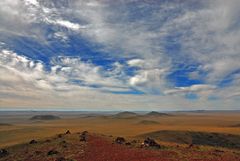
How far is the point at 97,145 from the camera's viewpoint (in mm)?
34781

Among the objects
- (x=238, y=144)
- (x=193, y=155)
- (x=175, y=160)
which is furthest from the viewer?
(x=238, y=144)

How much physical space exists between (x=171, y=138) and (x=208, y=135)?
12.7 m

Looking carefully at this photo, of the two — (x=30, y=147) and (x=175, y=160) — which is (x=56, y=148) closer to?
(x=30, y=147)

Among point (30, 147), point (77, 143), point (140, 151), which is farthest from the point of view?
point (30, 147)

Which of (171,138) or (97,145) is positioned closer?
(97,145)

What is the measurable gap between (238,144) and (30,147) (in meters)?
44.3

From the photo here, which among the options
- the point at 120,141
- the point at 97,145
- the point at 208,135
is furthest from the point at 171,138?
the point at 97,145

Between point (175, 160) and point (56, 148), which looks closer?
point (175, 160)

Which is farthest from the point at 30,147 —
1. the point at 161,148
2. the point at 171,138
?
the point at 171,138

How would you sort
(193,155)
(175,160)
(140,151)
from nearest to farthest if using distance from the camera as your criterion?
(175,160)
(193,155)
(140,151)

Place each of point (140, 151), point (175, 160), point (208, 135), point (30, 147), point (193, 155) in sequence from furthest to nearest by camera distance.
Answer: point (208, 135) → point (30, 147) → point (140, 151) → point (193, 155) → point (175, 160)

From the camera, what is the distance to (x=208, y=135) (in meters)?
66.5

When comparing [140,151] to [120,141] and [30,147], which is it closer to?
[120,141]

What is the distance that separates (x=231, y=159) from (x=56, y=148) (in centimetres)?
2149
